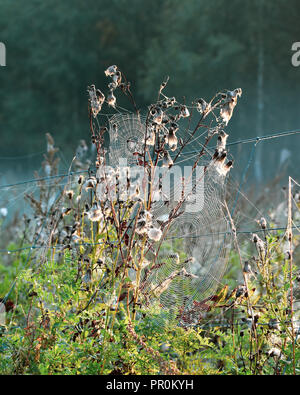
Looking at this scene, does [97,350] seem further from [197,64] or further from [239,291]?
[197,64]

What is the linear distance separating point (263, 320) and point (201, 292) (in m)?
0.37

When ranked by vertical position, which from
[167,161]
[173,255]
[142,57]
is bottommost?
[173,255]

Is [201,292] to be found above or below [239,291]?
above

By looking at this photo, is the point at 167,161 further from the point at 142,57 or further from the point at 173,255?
the point at 142,57

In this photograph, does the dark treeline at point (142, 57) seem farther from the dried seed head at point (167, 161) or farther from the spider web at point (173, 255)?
the dried seed head at point (167, 161)

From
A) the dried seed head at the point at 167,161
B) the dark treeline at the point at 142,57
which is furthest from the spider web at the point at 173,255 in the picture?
the dark treeline at the point at 142,57

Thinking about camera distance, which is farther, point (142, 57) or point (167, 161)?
point (142, 57)

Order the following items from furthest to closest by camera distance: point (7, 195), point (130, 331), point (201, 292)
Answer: point (7, 195) < point (201, 292) < point (130, 331)

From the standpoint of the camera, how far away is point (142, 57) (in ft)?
68.6

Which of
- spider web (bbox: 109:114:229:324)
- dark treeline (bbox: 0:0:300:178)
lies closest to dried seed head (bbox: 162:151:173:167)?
spider web (bbox: 109:114:229:324)

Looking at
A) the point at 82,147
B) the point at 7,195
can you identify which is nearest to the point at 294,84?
A: the point at 7,195

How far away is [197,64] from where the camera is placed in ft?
62.3

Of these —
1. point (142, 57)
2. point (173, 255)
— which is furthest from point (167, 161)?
point (142, 57)

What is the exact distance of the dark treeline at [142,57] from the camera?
1820 cm
